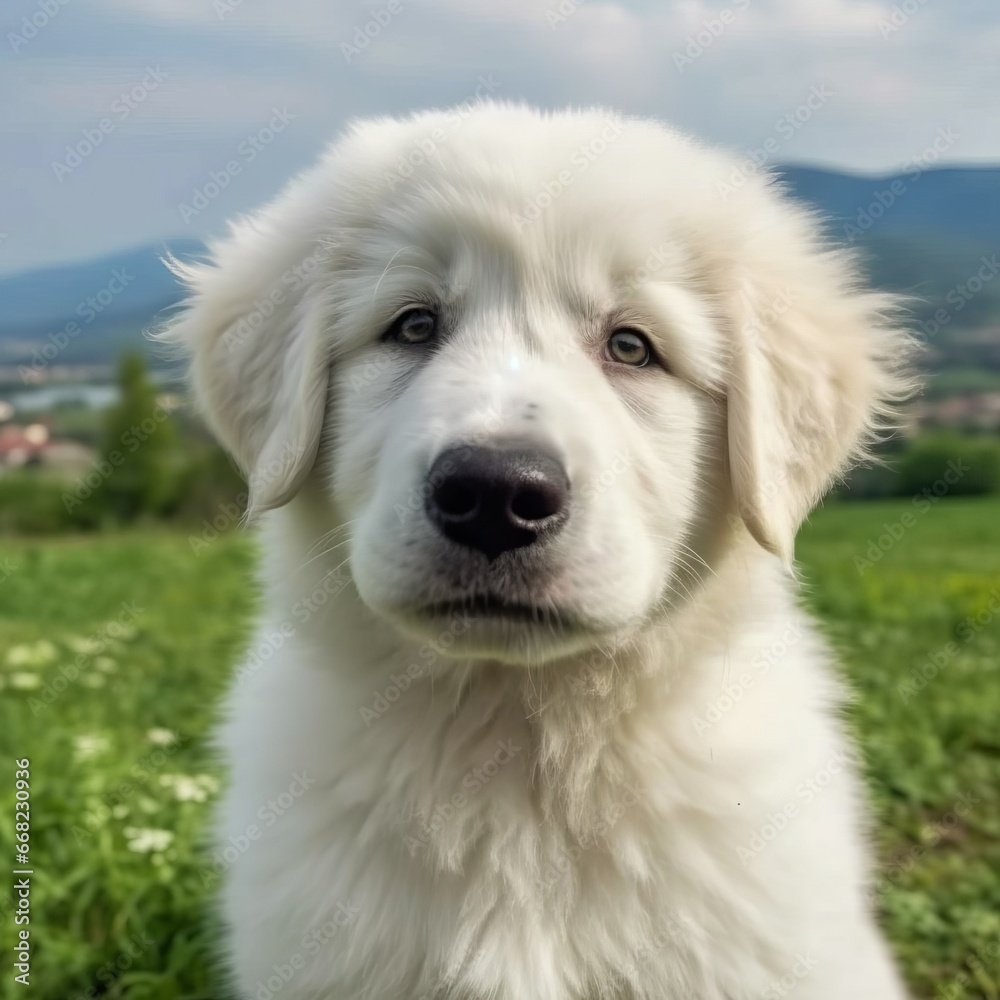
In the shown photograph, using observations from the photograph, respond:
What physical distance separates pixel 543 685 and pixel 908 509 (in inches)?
345

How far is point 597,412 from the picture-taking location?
2.41 meters

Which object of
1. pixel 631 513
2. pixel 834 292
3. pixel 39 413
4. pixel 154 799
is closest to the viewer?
pixel 631 513

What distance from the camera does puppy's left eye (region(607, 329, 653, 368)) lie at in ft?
8.67

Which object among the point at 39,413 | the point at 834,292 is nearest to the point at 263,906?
the point at 834,292

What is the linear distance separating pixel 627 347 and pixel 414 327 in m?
0.55

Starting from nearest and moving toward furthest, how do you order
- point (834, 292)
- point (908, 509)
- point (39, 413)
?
1. point (834, 292)
2. point (908, 509)
3. point (39, 413)

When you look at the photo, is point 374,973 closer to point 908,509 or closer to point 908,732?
point 908,732

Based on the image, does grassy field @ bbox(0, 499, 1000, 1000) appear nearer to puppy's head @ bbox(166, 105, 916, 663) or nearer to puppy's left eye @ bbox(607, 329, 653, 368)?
puppy's head @ bbox(166, 105, 916, 663)

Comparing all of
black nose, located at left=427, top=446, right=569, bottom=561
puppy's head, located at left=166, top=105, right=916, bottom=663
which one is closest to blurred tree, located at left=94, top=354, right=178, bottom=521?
puppy's head, located at left=166, top=105, right=916, bottom=663

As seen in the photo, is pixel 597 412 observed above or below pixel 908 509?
above

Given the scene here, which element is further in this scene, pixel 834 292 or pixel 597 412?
pixel 834 292

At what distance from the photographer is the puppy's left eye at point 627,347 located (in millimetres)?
2643

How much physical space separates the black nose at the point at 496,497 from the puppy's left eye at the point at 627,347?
1.82 ft

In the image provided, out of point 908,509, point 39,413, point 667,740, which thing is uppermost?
point 667,740
